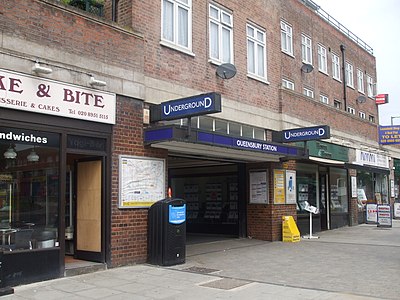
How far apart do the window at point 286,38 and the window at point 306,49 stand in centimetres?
→ 118

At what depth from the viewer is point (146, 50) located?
36.4ft

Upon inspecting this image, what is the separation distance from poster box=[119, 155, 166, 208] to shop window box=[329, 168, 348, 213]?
1113 centimetres

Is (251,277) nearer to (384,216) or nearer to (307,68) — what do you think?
(307,68)

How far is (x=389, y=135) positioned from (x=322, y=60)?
6.53 m

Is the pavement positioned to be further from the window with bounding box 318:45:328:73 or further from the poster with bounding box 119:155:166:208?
the window with bounding box 318:45:328:73

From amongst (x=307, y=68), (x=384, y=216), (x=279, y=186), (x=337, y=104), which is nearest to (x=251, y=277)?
(x=279, y=186)

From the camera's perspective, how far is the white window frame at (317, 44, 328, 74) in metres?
21.6

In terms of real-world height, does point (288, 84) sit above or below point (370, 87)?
below

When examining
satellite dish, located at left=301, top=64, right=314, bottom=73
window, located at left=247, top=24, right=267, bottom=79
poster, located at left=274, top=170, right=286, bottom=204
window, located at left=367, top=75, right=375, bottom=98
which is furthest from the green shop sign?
window, located at left=367, top=75, right=375, bottom=98

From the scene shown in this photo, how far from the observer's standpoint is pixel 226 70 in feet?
43.6

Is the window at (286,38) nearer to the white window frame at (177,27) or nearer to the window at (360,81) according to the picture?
the white window frame at (177,27)

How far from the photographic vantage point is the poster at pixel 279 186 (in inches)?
604

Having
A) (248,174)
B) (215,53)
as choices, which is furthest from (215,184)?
(215,53)

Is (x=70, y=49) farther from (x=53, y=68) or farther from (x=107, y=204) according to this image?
(x=107, y=204)
